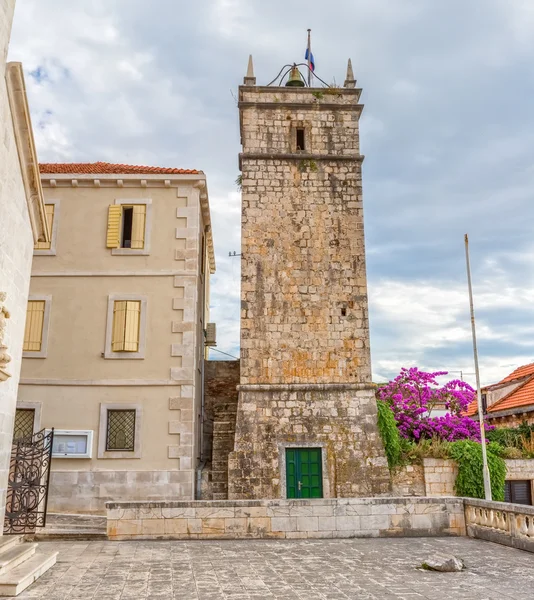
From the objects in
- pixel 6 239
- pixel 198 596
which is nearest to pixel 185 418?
pixel 6 239

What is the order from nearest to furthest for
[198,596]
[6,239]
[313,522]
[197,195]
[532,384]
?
1. [198,596]
2. [6,239]
3. [313,522]
4. [197,195]
5. [532,384]

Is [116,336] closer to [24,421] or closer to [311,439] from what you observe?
[24,421]

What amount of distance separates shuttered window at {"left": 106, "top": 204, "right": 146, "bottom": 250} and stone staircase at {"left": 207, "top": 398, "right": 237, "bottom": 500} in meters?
6.31

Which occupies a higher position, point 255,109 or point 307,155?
point 255,109

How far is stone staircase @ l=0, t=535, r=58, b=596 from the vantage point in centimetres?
718

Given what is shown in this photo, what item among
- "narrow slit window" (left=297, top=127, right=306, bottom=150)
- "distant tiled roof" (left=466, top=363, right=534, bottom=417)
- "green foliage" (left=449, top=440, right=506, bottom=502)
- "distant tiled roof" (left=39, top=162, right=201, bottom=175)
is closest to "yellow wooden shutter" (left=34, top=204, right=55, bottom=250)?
"distant tiled roof" (left=39, top=162, right=201, bottom=175)

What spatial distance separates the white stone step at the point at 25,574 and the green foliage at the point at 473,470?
1253 cm

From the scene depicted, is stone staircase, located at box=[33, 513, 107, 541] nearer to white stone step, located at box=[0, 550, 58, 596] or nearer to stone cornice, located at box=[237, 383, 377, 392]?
white stone step, located at box=[0, 550, 58, 596]

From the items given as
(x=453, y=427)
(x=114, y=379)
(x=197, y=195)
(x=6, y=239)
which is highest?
(x=197, y=195)

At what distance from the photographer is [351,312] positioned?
1836 centimetres

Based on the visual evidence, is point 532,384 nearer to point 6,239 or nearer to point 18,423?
point 18,423

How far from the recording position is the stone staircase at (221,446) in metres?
16.8

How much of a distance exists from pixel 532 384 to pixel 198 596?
22.4 metres

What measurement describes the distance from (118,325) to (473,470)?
11.9 meters
